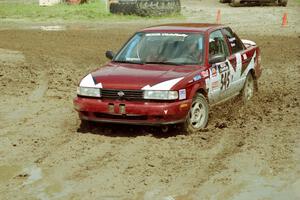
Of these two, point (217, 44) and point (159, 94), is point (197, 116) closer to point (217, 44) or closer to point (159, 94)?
point (159, 94)

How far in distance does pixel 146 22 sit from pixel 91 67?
44.1ft

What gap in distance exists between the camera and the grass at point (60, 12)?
102ft

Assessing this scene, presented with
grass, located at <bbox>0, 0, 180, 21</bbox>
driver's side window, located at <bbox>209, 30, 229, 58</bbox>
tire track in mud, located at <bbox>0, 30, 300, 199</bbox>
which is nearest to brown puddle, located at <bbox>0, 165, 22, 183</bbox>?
tire track in mud, located at <bbox>0, 30, 300, 199</bbox>

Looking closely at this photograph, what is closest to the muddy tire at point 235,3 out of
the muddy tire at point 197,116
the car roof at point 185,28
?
the car roof at point 185,28

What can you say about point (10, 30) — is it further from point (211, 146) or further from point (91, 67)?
point (211, 146)

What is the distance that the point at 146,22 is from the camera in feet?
94.1

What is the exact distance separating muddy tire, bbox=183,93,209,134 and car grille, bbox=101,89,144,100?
29.9 inches

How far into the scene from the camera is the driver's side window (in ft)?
32.2

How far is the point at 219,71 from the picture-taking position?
969cm

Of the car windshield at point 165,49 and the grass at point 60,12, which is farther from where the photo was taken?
the grass at point 60,12

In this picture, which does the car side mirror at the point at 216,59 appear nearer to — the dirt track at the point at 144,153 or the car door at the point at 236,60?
the car door at the point at 236,60

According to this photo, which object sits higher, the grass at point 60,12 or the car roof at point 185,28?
the car roof at point 185,28

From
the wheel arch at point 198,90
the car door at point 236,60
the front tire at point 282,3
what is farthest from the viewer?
the front tire at point 282,3

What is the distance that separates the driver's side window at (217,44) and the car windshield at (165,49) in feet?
0.66
